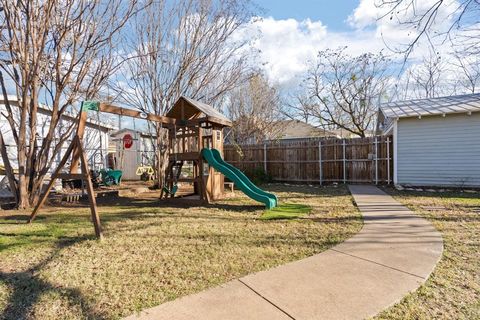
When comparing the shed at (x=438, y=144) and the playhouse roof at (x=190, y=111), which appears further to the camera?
the shed at (x=438, y=144)

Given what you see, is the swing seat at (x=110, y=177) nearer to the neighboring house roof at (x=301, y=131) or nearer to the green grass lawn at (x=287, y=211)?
the green grass lawn at (x=287, y=211)

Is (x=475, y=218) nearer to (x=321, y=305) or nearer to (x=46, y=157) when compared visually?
(x=321, y=305)

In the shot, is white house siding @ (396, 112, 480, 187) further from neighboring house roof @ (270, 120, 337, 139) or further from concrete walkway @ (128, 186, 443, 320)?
neighboring house roof @ (270, 120, 337, 139)

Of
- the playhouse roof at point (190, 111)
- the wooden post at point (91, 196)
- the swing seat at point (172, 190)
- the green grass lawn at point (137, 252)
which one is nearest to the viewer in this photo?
the green grass lawn at point (137, 252)

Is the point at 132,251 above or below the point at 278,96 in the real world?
below

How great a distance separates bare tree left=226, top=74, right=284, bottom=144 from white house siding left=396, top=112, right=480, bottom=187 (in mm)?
12830

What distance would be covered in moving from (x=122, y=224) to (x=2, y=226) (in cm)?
218

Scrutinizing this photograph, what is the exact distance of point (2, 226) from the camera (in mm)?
5457

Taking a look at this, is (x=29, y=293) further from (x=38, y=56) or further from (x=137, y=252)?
(x=38, y=56)

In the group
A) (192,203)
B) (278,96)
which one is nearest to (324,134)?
(278,96)

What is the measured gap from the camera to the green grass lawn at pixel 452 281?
2.46 m

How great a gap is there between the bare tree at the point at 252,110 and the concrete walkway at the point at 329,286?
18.8 m

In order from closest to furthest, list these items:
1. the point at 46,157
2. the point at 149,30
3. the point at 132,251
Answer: the point at 132,251 → the point at 46,157 → the point at 149,30

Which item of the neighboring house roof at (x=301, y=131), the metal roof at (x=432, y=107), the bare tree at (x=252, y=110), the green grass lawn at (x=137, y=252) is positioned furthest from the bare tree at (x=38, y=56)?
the neighboring house roof at (x=301, y=131)
